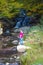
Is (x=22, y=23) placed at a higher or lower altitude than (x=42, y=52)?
lower

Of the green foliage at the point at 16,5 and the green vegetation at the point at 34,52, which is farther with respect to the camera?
the green foliage at the point at 16,5

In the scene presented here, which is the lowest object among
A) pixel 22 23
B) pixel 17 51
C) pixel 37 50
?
pixel 22 23

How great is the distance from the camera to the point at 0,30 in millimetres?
10477

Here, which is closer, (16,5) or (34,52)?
(34,52)

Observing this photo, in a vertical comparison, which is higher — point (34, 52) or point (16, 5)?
point (16, 5)

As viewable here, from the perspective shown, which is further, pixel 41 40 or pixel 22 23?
pixel 22 23

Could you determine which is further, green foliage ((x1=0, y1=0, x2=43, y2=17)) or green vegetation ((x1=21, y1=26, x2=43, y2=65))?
green foliage ((x1=0, y1=0, x2=43, y2=17))

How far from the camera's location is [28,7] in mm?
9078

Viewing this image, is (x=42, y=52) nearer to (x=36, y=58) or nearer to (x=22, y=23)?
(x=36, y=58)

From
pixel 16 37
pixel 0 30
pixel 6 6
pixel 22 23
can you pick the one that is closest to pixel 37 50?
pixel 6 6

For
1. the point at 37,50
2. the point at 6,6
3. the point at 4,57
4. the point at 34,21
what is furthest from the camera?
the point at 34,21

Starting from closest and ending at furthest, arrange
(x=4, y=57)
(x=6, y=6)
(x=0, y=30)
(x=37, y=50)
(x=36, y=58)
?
(x=36, y=58) → (x=37, y=50) → (x=4, y=57) → (x=6, y=6) → (x=0, y=30)

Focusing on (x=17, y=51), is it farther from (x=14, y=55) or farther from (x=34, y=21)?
(x=34, y=21)

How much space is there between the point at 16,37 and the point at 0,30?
146 centimetres
